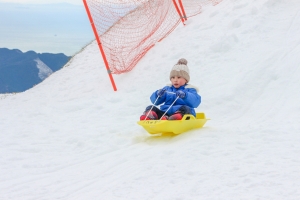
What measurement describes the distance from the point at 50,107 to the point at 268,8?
5535 mm

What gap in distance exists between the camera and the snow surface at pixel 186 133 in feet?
12.0

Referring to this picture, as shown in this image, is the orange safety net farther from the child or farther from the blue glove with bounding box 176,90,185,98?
the blue glove with bounding box 176,90,185,98

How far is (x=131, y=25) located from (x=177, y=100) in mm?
5615

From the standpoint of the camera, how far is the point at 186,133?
5152mm

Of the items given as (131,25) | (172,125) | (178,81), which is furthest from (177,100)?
(131,25)

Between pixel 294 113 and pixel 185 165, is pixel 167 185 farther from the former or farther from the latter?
pixel 294 113

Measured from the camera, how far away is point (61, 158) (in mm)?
5020

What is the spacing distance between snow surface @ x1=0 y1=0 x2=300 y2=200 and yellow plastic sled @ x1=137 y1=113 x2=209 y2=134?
0.14 meters

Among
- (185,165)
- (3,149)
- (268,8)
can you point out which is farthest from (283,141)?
(268,8)

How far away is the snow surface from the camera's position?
3650mm

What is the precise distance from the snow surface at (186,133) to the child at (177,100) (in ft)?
1.03

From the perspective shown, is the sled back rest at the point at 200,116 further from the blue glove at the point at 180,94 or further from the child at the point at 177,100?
the blue glove at the point at 180,94

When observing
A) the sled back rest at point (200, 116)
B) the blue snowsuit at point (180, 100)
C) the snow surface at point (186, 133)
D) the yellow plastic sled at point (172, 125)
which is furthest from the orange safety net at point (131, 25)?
the yellow plastic sled at point (172, 125)

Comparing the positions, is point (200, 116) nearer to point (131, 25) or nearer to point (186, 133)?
point (186, 133)
